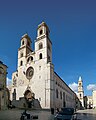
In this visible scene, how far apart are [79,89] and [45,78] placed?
74.7 m

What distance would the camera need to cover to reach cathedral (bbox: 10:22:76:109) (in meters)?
54.7

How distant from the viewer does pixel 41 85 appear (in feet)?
185

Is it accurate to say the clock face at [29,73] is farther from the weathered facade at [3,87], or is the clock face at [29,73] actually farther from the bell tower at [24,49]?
the weathered facade at [3,87]

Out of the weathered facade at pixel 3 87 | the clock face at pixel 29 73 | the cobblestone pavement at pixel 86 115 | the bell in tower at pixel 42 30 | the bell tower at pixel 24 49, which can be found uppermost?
the bell in tower at pixel 42 30

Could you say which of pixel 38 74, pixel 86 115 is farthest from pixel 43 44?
pixel 86 115

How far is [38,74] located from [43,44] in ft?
36.6

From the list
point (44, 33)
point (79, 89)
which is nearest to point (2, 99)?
point (44, 33)

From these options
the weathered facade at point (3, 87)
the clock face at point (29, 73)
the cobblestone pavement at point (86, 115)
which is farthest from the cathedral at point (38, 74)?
the cobblestone pavement at point (86, 115)

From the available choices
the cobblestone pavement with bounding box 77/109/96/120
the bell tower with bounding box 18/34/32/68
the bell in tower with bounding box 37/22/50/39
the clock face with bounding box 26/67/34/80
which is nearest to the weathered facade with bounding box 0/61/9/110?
the cobblestone pavement with bounding box 77/109/96/120

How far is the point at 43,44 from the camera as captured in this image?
61.1 metres

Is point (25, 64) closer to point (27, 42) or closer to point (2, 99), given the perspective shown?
point (27, 42)

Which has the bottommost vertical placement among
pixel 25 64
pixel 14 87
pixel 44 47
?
pixel 14 87

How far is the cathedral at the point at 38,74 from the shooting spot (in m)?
54.7

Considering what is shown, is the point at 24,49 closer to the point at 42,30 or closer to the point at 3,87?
the point at 42,30
